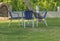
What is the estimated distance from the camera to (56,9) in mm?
32000

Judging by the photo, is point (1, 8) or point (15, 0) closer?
point (1, 8)

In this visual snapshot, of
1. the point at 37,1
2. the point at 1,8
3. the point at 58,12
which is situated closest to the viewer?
the point at 1,8

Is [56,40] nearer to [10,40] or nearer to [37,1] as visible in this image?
[10,40]

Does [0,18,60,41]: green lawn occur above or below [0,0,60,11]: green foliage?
above

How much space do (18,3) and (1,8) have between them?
535 centimetres

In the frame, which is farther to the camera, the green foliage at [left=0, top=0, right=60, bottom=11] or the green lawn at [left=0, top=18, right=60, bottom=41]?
the green foliage at [left=0, top=0, right=60, bottom=11]

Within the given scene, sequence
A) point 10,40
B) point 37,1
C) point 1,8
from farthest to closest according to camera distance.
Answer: point 37,1
point 1,8
point 10,40

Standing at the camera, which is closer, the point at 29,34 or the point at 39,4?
the point at 29,34

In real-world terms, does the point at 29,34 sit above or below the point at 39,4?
above

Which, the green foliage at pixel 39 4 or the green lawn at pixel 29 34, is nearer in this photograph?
the green lawn at pixel 29 34

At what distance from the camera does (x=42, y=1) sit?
3225 centimetres

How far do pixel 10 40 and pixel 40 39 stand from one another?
1.16m

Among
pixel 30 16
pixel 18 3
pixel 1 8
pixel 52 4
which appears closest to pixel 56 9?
pixel 52 4

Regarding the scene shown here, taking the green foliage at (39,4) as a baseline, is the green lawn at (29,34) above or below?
above
